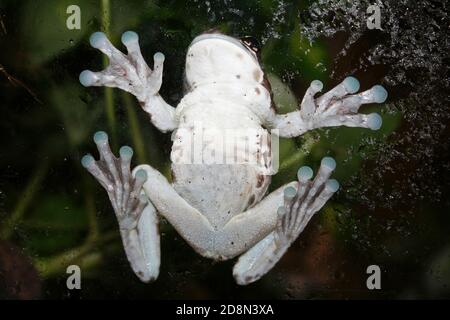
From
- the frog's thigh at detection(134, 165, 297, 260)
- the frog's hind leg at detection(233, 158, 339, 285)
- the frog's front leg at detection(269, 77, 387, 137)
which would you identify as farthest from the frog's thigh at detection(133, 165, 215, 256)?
the frog's front leg at detection(269, 77, 387, 137)

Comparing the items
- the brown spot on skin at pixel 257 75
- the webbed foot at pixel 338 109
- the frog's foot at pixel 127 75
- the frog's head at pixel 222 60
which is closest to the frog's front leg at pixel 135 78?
the frog's foot at pixel 127 75

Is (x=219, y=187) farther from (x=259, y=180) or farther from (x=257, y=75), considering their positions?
(x=257, y=75)

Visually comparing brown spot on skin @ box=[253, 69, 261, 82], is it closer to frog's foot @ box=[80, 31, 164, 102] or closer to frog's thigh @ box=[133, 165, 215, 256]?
frog's foot @ box=[80, 31, 164, 102]

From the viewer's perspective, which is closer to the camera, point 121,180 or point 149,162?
point 121,180

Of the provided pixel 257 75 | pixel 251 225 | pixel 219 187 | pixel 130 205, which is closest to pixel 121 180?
pixel 130 205

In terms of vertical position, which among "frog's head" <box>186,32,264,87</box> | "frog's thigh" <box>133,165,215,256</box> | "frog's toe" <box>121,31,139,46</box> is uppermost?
"frog's toe" <box>121,31,139,46</box>
